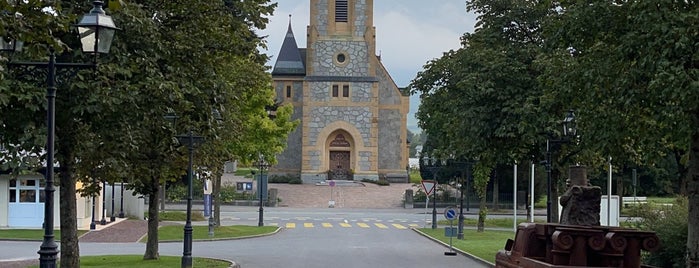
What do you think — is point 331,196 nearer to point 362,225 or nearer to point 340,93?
point 340,93

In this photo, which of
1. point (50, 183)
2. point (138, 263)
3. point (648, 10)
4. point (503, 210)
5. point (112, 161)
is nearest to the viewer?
point (50, 183)

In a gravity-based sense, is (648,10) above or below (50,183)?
above

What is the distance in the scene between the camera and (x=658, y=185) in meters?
72.3

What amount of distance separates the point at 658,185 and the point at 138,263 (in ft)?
186

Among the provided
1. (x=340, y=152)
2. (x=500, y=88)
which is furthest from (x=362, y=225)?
(x=340, y=152)

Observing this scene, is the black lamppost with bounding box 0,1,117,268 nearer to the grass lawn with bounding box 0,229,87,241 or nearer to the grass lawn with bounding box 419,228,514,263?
the grass lawn with bounding box 419,228,514,263

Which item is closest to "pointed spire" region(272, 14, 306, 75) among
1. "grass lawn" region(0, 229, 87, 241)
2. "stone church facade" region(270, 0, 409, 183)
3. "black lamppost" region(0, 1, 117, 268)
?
"stone church facade" region(270, 0, 409, 183)

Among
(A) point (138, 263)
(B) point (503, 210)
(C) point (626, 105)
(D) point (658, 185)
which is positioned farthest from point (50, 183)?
(D) point (658, 185)

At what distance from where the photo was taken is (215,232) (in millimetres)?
38781

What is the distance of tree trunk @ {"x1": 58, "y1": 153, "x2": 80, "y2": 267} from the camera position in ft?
56.1

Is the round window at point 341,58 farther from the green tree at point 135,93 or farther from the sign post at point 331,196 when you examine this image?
the green tree at point 135,93

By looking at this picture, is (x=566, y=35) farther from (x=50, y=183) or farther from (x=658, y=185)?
(x=658, y=185)

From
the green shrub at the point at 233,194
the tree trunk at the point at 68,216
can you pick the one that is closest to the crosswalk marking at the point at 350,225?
the green shrub at the point at 233,194

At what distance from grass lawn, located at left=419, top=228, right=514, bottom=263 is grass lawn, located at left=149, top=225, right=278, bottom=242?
7.31 metres
